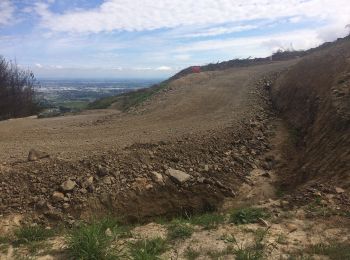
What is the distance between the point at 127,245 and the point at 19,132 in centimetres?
720

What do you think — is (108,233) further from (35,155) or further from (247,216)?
(35,155)

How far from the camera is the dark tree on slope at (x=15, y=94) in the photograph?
26.4 metres

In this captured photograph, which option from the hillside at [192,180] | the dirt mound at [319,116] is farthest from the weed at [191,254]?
the dirt mound at [319,116]

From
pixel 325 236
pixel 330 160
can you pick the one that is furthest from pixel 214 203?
pixel 325 236

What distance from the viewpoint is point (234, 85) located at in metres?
17.7

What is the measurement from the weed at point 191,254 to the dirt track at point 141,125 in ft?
14.0

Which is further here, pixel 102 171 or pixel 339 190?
pixel 102 171

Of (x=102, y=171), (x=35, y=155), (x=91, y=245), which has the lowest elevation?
(x=91, y=245)

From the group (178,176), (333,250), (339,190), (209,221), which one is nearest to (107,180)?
(178,176)

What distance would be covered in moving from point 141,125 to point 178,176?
12.6 ft

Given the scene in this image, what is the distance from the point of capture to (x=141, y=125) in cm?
1216

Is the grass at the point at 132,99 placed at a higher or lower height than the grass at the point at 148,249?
higher

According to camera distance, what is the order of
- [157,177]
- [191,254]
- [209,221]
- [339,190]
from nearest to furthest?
[191,254]
[209,221]
[339,190]
[157,177]

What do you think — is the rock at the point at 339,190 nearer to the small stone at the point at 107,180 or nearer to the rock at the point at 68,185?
the small stone at the point at 107,180
